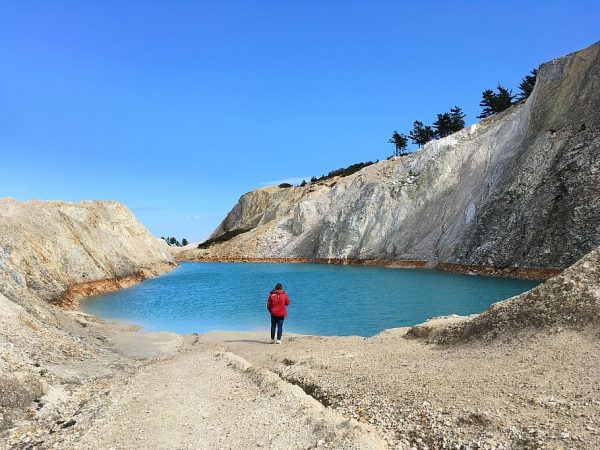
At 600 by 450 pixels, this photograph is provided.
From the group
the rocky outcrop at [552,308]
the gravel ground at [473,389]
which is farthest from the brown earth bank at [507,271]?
the gravel ground at [473,389]

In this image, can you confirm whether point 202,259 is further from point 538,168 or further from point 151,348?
point 151,348

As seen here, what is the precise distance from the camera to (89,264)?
37094mm

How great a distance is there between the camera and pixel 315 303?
27.2 m

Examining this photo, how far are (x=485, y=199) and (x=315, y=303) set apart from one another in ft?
95.0

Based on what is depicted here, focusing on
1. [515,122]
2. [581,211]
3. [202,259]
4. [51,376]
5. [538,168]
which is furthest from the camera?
[202,259]

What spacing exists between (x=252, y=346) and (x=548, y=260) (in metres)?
28.0

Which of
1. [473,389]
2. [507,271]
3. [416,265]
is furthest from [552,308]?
[416,265]

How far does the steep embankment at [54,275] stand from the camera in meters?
10.9

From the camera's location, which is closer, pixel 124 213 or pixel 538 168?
pixel 538 168

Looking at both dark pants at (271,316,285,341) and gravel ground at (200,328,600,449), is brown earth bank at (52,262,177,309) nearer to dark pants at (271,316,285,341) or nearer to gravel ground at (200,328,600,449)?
dark pants at (271,316,285,341)

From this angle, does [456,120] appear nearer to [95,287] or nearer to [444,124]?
[444,124]

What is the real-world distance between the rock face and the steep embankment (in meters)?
24.8

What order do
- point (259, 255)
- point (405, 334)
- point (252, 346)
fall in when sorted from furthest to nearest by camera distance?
point (259, 255)
point (252, 346)
point (405, 334)

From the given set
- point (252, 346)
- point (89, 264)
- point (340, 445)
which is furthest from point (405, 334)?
point (89, 264)
